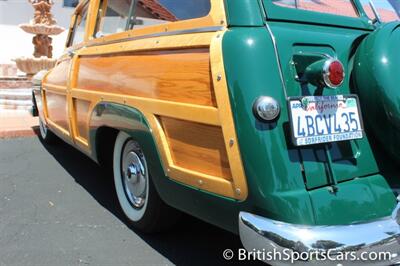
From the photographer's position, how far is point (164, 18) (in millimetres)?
2736

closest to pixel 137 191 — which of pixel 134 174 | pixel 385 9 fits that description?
pixel 134 174

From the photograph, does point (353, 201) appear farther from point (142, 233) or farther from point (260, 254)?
point (142, 233)

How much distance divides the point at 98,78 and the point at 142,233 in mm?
1192

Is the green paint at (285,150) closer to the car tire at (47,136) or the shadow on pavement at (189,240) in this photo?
the shadow on pavement at (189,240)

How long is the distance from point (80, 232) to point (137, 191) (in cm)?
55

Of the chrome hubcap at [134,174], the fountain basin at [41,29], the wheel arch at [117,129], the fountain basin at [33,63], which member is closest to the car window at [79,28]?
the wheel arch at [117,129]

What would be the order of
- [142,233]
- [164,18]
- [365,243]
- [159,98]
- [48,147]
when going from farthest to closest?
[48,147] < [142,233] < [164,18] < [159,98] < [365,243]

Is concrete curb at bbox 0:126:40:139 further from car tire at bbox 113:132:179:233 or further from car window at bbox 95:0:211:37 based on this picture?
car tire at bbox 113:132:179:233

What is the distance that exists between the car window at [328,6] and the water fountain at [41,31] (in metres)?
10.3

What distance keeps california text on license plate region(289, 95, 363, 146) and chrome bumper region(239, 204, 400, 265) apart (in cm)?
38

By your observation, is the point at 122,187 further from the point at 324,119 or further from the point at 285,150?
the point at 324,119

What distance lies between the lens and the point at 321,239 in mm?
1863

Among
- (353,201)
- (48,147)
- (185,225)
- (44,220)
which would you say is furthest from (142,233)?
(48,147)

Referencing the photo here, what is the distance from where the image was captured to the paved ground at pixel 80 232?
2.85m
